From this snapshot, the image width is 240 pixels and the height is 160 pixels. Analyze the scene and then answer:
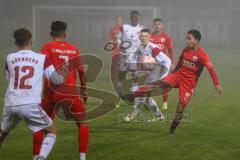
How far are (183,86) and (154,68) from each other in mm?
1920

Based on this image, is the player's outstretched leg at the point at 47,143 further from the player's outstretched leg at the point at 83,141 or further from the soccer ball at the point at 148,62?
the soccer ball at the point at 148,62

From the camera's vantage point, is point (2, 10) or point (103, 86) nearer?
point (103, 86)

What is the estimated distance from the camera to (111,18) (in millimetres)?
46938

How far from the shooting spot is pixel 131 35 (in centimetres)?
1633

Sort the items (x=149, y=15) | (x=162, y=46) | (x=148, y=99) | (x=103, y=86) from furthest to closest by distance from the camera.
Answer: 1. (x=149, y=15)
2. (x=103, y=86)
3. (x=162, y=46)
4. (x=148, y=99)

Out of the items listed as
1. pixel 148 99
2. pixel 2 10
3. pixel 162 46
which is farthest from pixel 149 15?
pixel 148 99

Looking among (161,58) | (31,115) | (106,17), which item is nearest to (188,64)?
(161,58)

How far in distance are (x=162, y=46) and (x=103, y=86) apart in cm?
577

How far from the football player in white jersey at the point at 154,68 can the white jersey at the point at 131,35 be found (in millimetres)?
3632

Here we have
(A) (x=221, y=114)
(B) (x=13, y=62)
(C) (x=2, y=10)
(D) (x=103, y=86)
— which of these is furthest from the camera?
(C) (x=2, y=10)

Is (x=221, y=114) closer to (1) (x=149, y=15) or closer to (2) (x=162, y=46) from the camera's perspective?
(2) (x=162, y=46)

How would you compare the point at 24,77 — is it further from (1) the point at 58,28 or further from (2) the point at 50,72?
(1) the point at 58,28

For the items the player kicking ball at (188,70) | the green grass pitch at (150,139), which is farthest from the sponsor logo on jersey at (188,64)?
the green grass pitch at (150,139)

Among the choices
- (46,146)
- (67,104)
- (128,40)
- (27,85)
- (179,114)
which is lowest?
(179,114)
